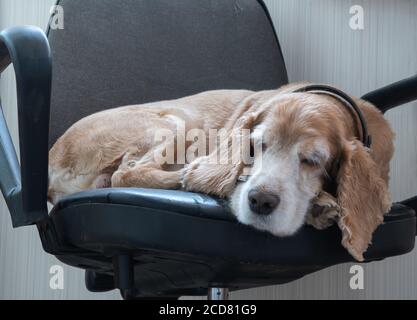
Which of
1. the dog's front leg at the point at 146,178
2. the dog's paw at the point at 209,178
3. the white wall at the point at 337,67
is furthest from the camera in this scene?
the white wall at the point at 337,67

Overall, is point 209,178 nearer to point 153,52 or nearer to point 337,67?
point 153,52

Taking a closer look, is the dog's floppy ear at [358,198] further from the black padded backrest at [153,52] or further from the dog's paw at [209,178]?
the black padded backrest at [153,52]

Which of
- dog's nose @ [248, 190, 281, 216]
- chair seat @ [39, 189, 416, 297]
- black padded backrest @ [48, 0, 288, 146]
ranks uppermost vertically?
black padded backrest @ [48, 0, 288, 146]

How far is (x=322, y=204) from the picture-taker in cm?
99

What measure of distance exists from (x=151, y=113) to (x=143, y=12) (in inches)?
16.8

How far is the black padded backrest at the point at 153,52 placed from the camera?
4.94 ft

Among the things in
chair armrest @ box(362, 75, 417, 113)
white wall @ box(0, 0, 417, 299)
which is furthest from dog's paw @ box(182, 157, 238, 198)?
white wall @ box(0, 0, 417, 299)

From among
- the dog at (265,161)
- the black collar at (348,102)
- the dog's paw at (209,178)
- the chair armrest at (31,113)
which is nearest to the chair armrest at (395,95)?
Answer: the dog at (265,161)

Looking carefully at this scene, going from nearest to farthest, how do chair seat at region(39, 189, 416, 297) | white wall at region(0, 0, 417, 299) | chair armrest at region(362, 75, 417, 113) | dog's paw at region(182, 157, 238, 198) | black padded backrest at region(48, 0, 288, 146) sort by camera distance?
chair seat at region(39, 189, 416, 297)
dog's paw at region(182, 157, 238, 198)
chair armrest at region(362, 75, 417, 113)
black padded backrest at region(48, 0, 288, 146)
white wall at region(0, 0, 417, 299)

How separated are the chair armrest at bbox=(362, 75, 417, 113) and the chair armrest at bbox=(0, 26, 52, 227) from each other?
76 centimetres

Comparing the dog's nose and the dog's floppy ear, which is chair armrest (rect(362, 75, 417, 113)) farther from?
the dog's nose

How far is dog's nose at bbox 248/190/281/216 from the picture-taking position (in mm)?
897

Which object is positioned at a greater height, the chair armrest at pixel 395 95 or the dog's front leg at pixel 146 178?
the chair armrest at pixel 395 95
